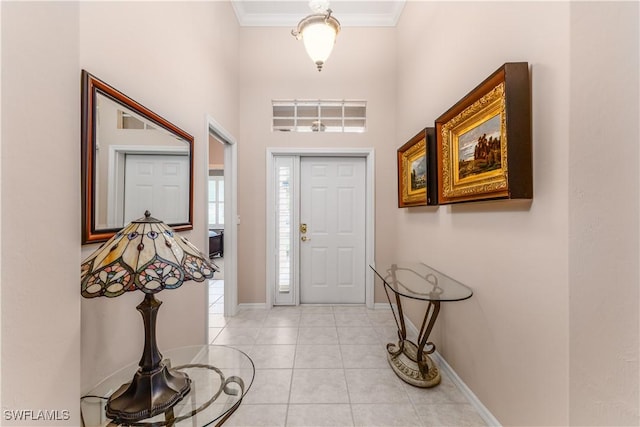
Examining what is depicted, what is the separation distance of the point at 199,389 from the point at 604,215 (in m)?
1.73

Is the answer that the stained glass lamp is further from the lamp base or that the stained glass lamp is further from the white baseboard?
the white baseboard

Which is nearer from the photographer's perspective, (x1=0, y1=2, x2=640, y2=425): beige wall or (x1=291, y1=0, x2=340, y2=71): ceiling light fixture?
(x1=0, y1=2, x2=640, y2=425): beige wall

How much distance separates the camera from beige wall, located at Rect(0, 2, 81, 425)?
0.52m

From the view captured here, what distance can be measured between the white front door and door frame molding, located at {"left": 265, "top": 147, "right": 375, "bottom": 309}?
9 cm

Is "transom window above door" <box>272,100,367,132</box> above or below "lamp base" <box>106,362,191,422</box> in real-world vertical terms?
above

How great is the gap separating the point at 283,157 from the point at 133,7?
207 cm

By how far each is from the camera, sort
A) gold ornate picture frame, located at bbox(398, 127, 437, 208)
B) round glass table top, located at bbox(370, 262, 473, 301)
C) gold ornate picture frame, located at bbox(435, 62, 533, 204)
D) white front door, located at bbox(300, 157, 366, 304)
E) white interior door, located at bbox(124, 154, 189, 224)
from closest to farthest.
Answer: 1. gold ornate picture frame, located at bbox(435, 62, 533, 204)
2. white interior door, located at bbox(124, 154, 189, 224)
3. round glass table top, located at bbox(370, 262, 473, 301)
4. gold ornate picture frame, located at bbox(398, 127, 437, 208)
5. white front door, located at bbox(300, 157, 366, 304)

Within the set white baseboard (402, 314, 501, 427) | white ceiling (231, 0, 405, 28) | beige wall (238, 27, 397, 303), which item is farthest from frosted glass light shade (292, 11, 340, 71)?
white baseboard (402, 314, 501, 427)

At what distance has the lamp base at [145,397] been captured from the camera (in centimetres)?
86

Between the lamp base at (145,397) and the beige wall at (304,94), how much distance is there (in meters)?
2.32

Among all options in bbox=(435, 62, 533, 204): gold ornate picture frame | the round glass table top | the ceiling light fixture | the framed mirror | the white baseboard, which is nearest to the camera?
the framed mirror

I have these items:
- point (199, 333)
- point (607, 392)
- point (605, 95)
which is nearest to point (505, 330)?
point (607, 392)

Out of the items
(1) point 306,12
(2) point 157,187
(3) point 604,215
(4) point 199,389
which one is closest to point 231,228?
(2) point 157,187

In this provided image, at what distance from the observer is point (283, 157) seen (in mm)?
3320
